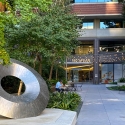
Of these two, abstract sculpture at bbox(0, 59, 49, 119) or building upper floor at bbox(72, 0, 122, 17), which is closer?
abstract sculpture at bbox(0, 59, 49, 119)

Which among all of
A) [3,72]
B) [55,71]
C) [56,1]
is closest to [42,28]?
[3,72]

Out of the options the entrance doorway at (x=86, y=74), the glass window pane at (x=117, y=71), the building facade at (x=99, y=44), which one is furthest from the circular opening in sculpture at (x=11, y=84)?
the glass window pane at (x=117, y=71)

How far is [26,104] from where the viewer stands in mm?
10883

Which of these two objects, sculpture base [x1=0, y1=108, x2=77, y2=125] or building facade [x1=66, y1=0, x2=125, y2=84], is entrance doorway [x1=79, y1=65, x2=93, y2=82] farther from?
sculpture base [x1=0, y1=108, x2=77, y2=125]

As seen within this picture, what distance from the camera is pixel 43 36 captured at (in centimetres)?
1625

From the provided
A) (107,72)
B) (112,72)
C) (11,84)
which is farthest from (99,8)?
(11,84)

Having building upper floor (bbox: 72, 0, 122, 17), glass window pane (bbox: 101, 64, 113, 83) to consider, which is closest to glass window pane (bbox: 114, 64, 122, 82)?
glass window pane (bbox: 101, 64, 113, 83)

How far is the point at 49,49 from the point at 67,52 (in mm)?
1358

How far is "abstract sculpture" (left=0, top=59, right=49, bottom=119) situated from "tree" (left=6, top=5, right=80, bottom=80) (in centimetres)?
369

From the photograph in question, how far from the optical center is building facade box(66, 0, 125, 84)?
5175cm

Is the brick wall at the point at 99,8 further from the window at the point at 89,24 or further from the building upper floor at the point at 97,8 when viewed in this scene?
the window at the point at 89,24

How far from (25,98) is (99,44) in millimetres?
44034

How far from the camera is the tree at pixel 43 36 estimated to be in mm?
16608

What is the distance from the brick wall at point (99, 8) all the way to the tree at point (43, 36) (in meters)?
33.5
